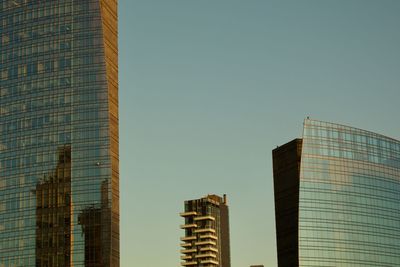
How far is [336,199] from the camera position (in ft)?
604

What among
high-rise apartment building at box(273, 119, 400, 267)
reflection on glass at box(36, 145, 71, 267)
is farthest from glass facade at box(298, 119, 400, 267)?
reflection on glass at box(36, 145, 71, 267)

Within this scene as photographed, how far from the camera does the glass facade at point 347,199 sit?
180250 mm

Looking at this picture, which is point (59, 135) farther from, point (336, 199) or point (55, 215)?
point (336, 199)

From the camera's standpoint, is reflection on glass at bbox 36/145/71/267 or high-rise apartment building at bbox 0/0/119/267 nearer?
reflection on glass at bbox 36/145/71/267

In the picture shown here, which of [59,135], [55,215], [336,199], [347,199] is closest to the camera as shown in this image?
[55,215]

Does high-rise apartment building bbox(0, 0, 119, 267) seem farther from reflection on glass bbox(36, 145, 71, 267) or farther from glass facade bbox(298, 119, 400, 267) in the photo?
glass facade bbox(298, 119, 400, 267)

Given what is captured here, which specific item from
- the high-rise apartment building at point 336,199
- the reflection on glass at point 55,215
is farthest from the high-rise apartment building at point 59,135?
the high-rise apartment building at point 336,199

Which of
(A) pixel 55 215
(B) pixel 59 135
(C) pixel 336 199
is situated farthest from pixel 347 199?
(B) pixel 59 135

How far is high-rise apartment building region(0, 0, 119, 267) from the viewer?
167750 millimetres

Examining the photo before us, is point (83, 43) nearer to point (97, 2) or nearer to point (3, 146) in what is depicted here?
point (97, 2)

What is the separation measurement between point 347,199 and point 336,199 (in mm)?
2968

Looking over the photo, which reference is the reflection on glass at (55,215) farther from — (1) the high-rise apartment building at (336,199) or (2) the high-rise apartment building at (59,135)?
(1) the high-rise apartment building at (336,199)

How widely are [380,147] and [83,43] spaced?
249ft

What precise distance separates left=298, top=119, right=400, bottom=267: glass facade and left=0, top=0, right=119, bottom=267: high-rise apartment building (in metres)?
44.1
